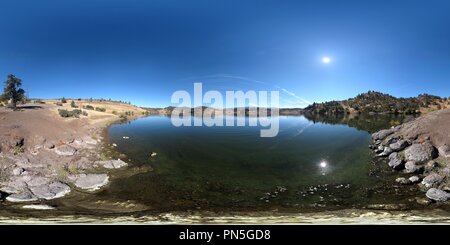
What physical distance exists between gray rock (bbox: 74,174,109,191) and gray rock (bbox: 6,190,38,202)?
8.19 ft

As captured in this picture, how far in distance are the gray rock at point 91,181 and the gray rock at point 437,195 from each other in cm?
1805

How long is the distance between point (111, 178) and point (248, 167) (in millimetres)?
10078

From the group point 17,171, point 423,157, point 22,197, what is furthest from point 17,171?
point 423,157

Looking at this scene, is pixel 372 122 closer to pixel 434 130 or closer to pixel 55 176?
pixel 434 130

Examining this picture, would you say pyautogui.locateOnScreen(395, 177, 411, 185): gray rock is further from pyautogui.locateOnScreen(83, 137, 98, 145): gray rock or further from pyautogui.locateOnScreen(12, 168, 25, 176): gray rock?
pyautogui.locateOnScreen(83, 137, 98, 145): gray rock

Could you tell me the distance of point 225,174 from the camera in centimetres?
1936

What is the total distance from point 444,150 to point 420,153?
1481 mm

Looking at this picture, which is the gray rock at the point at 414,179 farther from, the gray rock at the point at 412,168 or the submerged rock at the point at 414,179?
the gray rock at the point at 412,168

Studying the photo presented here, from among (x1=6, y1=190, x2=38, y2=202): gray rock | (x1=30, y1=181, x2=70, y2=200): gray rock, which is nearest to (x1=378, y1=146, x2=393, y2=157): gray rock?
(x1=30, y1=181, x2=70, y2=200): gray rock

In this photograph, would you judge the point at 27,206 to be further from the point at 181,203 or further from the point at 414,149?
the point at 414,149

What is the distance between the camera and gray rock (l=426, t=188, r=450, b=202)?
1346 centimetres

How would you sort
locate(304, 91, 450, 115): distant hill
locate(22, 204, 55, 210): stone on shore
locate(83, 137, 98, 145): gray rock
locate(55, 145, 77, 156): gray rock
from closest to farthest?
locate(22, 204, 55, 210): stone on shore, locate(55, 145, 77, 156): gray rock, locate(83, 137, 98, 145): gray rock, locate(304, 91, 450, 115): distant hill

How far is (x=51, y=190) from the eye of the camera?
14250 mm
